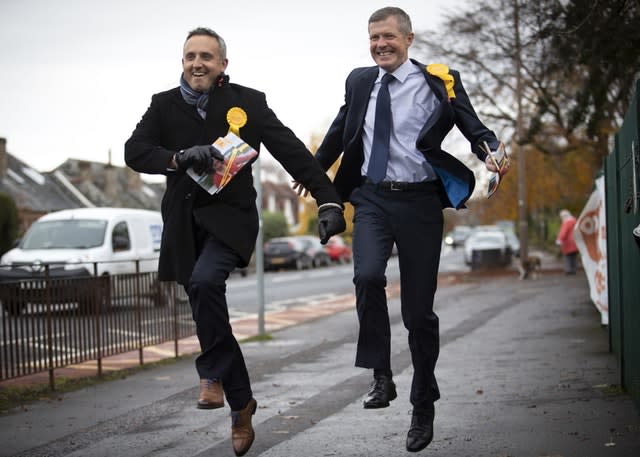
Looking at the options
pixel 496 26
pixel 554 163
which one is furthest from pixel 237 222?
pixel 554 163

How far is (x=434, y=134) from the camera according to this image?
17.2 ft

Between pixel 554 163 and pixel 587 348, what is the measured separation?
990 inches

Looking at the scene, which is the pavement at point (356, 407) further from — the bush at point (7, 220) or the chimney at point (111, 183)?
the chimney at point (111, 183)

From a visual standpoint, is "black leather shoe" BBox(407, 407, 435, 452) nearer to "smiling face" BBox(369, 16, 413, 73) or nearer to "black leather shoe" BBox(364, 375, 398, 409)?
"black leather shoe" BBox(364, 375, 398, 409)

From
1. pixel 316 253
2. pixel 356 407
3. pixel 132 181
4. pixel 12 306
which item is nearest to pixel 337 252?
pixel 316 253

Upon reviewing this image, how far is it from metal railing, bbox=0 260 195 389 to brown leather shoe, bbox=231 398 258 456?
3.89m

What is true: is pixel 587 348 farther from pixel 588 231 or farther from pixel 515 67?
pixel 515 67

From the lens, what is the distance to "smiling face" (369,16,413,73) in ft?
17.3

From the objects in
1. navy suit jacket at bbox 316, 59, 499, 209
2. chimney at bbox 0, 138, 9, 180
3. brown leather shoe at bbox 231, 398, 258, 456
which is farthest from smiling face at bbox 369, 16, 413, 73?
chimney at bbox 0, 138, 9, 180

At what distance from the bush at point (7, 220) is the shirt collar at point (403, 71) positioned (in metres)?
37.5

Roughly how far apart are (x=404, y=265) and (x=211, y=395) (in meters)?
1.22

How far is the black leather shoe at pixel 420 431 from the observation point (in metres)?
5.18

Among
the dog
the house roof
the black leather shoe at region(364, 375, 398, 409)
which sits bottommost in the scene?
the dog

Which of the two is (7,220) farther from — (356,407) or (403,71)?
(403,71)
